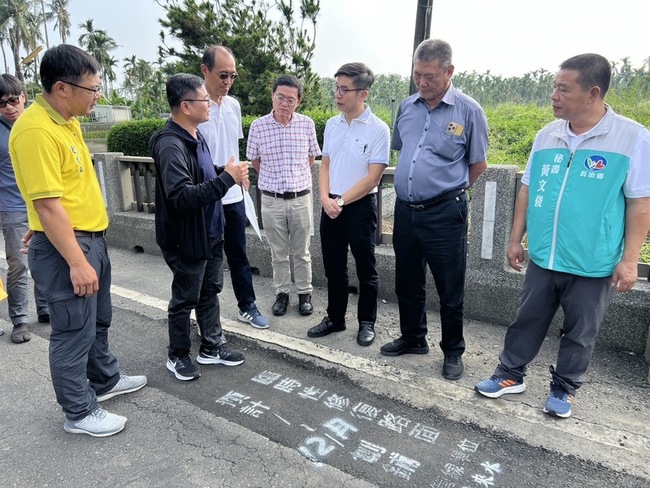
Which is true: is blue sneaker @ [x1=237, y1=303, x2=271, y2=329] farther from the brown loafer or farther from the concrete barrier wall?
the brown loafer

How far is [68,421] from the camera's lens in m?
2.49

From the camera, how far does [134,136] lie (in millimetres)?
9227

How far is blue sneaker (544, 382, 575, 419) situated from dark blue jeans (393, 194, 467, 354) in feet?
1.95

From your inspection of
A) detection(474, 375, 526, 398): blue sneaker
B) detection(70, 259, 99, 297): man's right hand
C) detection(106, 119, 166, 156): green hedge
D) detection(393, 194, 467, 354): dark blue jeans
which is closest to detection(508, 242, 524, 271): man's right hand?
detection(393, 194, 467, 354): dark blue jeans

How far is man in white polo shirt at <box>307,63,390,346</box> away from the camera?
3195mm

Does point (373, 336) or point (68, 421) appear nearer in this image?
point (68, 421)

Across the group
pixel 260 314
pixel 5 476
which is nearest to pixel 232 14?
pixel 260 314

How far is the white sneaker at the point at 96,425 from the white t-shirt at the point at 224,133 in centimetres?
162

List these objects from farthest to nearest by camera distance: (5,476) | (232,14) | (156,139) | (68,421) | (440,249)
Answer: (232,14), (440,249), (156,139), (68,421), (5,476)

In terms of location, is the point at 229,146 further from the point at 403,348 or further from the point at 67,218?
the point at 403,348

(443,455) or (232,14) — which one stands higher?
(232,14)

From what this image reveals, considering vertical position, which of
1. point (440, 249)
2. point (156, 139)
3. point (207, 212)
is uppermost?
point (156, 139)

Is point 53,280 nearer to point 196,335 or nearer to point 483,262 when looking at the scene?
point 196,335

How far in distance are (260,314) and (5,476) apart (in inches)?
79.0
